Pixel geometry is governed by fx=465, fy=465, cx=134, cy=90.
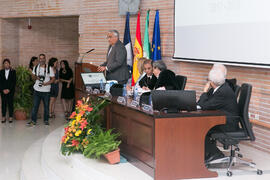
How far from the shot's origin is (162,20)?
8609 millimetres

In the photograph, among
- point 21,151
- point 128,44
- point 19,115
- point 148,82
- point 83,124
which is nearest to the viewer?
point 83,124

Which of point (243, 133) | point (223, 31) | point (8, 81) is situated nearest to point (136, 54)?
point (223, 31)

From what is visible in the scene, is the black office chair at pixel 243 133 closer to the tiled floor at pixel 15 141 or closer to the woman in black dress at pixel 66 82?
the tiled floor at pixel 15 141

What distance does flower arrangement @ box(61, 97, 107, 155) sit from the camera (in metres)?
5.94

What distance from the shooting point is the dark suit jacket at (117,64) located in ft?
24.8

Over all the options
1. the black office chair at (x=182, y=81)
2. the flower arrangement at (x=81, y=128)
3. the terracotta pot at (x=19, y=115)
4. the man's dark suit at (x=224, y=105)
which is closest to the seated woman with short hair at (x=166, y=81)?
the black office chair at (x=182, y=81)

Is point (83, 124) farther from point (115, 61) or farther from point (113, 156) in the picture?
point (115, 61)

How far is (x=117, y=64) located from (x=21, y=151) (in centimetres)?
271

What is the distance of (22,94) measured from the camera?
1215cm

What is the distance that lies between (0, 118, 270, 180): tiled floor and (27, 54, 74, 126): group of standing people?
1.33 feet

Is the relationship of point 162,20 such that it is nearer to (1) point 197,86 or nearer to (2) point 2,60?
(1) point 197,86

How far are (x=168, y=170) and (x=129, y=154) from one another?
36.9 inches

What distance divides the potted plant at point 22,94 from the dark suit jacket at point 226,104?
24.5ft

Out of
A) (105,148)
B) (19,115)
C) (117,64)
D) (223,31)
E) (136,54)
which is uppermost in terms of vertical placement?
(223,31)
